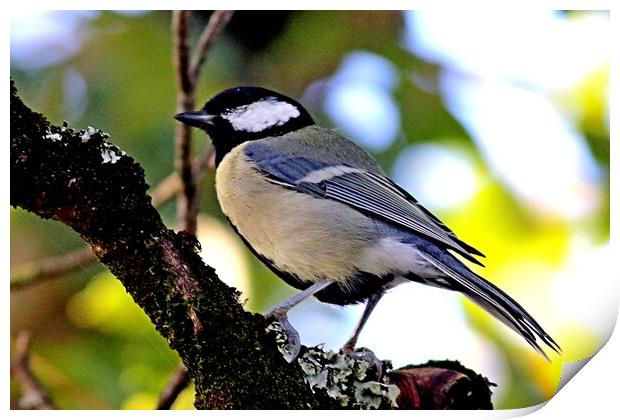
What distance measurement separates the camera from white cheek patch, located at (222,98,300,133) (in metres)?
1.56

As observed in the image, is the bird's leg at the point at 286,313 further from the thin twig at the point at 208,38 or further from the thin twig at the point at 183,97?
the thin twig at the point at 208,38

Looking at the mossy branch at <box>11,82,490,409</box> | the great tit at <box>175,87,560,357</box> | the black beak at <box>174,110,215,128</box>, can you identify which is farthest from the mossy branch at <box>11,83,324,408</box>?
the black beak at <box>174,110,215,128</box>

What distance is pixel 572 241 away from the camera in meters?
1.54

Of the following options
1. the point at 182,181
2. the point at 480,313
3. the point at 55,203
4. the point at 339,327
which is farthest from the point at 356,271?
the point at 55,203

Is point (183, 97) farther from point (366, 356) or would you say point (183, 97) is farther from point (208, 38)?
point (366, 356)

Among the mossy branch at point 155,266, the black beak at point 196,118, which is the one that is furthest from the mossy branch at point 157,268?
the black beak at point 196,118

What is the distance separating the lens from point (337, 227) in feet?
4.69

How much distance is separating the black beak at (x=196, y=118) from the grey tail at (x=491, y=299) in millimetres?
510

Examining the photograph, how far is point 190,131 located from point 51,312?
45cm

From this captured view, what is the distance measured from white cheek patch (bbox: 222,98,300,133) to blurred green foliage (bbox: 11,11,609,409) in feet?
0.15

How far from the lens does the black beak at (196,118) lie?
1521mm

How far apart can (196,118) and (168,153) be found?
10cm

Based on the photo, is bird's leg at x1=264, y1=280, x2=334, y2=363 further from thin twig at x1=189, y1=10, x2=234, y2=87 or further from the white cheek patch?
thin twig at x1=189, y1=10, x2=234, y2=87
